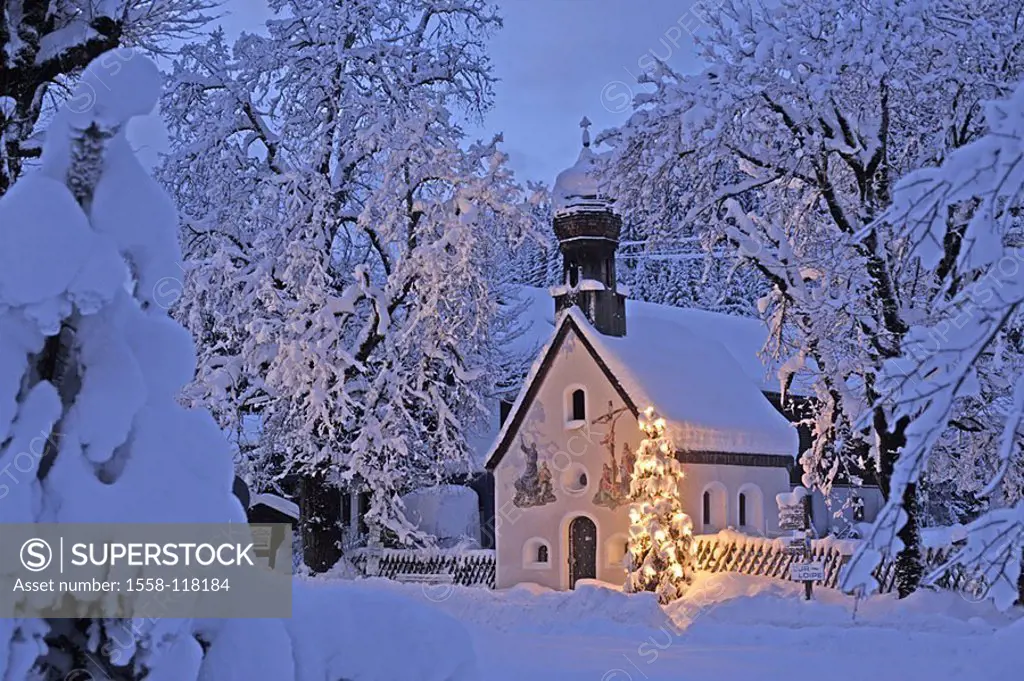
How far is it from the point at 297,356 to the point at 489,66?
7920 millimetres

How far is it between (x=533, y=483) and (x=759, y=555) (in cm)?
623

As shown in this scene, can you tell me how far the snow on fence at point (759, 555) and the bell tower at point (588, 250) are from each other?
605 cm

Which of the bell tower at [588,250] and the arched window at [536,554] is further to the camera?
the bell tower at [588,250]

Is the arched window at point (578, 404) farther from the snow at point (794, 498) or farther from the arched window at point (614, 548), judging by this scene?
the snow at point (794, 498)

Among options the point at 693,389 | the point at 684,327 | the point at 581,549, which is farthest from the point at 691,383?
the point at 581,549

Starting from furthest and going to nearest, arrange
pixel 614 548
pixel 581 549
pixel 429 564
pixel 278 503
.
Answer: pixel 429 564
pixel 581 549
pixel 614 548
pixel 278 503

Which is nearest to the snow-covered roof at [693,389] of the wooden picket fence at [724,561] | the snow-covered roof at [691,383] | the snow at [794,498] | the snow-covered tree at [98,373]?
the snow-covered roof at [691,383]

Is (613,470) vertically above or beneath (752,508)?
above

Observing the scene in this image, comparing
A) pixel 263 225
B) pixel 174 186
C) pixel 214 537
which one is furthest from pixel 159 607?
pixel 174 186

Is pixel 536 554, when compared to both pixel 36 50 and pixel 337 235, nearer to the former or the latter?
pixel 337 235

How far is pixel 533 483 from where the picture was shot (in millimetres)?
25688

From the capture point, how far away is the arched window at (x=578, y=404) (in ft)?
83.4

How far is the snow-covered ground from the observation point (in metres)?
6.42

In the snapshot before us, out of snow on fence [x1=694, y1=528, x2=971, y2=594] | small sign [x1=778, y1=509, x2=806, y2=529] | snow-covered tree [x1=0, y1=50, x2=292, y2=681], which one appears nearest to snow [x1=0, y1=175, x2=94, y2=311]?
snow-covered tree [x1=0, y1=50, x2=292, y2=681]
